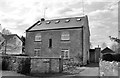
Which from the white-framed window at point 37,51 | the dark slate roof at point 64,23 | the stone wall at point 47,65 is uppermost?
the dark slate roof at point 64,23

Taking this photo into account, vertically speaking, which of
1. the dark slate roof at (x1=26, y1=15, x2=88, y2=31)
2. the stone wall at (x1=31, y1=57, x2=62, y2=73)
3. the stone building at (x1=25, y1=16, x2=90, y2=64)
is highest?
the dark slate roof at (x1=26, y1=15, x2=88, y2=31)

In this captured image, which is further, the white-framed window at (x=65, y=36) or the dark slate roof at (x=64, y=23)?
the dark slate roof at (x=64, y=23)

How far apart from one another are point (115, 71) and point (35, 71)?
8.73 meters

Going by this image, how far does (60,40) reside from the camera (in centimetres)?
2681

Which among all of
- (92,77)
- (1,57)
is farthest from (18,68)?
(92,77)

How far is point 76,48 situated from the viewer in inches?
990

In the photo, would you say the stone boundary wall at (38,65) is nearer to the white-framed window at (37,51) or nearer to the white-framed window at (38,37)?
the white-framed window at (37,51)

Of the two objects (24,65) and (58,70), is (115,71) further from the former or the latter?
(24,65)

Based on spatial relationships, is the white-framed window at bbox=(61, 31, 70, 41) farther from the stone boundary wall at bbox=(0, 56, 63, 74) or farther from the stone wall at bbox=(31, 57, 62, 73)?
the stone wall at bbox=(31, 57, 62, 73)

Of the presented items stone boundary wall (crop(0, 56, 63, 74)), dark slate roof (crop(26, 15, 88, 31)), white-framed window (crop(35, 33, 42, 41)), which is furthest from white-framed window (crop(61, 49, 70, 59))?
stone boundary wall (crop(0, 56, 63, 74))

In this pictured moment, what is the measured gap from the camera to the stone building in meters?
25.2

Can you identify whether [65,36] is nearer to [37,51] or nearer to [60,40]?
[60,40]

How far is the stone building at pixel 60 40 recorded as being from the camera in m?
25.2

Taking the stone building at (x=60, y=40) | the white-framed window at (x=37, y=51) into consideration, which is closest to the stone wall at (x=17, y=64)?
the stone building at (x=60, y=40)
